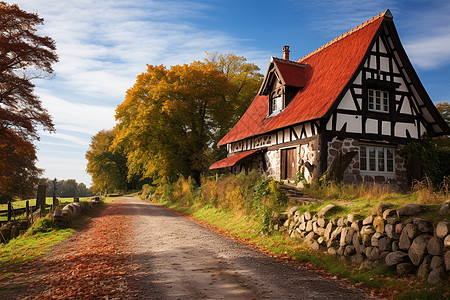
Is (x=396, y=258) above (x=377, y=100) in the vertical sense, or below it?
below

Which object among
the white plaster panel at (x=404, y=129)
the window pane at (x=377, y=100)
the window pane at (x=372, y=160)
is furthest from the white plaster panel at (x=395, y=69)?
the window pane at (x=372, y=160)

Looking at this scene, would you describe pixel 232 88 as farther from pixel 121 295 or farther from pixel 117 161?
pixel 117 161

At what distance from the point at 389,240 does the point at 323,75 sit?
1298 centimetres

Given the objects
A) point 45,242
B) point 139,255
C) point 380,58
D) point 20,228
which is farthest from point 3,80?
point 380,58

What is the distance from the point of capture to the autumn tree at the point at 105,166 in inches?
2277

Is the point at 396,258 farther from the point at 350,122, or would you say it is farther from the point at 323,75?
the point at 323,75

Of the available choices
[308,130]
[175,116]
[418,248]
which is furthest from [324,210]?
[175,116]

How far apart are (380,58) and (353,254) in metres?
12.8

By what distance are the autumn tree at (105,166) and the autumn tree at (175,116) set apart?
27763 mm

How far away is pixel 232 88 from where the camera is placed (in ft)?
99.7

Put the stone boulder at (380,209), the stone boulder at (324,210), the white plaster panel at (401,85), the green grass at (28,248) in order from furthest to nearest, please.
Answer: the white plaster panel at (401,85) < the stone boulder at (324,210) < the green grass at (28,248) < the stone boulder at (380,209)

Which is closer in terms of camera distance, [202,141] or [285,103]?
[285,103]

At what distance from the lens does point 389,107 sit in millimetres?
17078

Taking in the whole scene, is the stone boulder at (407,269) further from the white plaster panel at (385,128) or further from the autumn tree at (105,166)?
A: the autumn tree at (105,166)
